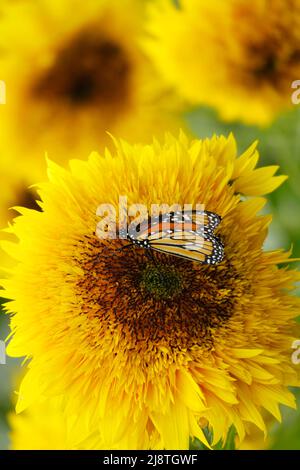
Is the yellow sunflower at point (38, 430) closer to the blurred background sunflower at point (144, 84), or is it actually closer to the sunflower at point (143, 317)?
→ the blurred background sunflower at point (144, 84)

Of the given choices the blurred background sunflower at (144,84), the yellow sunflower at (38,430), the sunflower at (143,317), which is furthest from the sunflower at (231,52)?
the yellow sunflower at (38,430)

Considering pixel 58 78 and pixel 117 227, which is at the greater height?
pixel 58 78

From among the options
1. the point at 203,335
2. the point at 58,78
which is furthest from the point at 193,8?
the point at 203,335

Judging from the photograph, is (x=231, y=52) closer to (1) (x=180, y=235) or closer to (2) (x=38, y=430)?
(1) (x=180, y=235)

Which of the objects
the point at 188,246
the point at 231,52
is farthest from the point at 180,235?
the point at 231,52

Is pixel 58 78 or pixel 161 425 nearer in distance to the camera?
pixel 161 425
